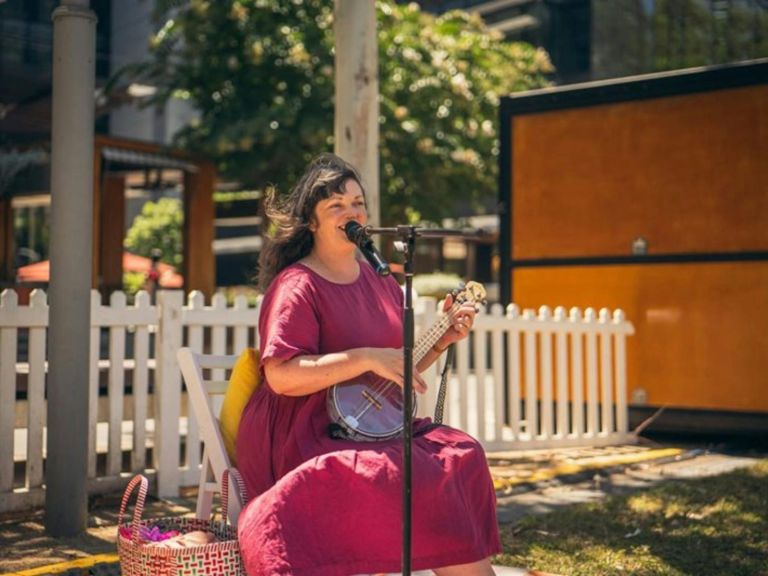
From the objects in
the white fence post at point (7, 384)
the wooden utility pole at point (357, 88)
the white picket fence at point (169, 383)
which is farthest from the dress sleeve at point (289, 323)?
the wooden utility pole at point (357, 88)

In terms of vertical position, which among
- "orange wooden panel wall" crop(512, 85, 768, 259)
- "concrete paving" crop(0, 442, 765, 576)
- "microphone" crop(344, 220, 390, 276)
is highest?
"orange wooden panel wall" crop(512, 85, 768, 259)

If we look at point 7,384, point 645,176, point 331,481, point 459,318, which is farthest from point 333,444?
point 645,176

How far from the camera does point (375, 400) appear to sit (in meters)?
3.53

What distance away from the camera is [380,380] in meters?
3.57

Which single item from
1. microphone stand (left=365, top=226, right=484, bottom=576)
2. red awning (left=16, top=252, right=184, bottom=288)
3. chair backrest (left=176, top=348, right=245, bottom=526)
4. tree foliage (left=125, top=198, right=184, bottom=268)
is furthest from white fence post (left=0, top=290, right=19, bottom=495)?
tree foliage (left=125, top=198, right=184, bottom=268)

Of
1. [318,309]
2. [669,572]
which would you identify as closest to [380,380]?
[318,309]

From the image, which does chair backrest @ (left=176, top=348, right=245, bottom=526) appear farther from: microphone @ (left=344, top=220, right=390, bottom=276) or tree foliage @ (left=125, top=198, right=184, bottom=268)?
tree foliage @ (left=125, top=198, right=184, bottom=268)

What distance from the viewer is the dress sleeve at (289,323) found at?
11.1ft

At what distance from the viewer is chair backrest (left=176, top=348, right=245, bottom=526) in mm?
3618

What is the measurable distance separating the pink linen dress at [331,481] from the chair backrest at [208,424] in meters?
0.13

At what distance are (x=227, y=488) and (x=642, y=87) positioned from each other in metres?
6.87

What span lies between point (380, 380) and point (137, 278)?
22.4 metres

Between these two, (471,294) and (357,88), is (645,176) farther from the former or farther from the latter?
(471,294)

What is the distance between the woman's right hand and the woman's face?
53cm
